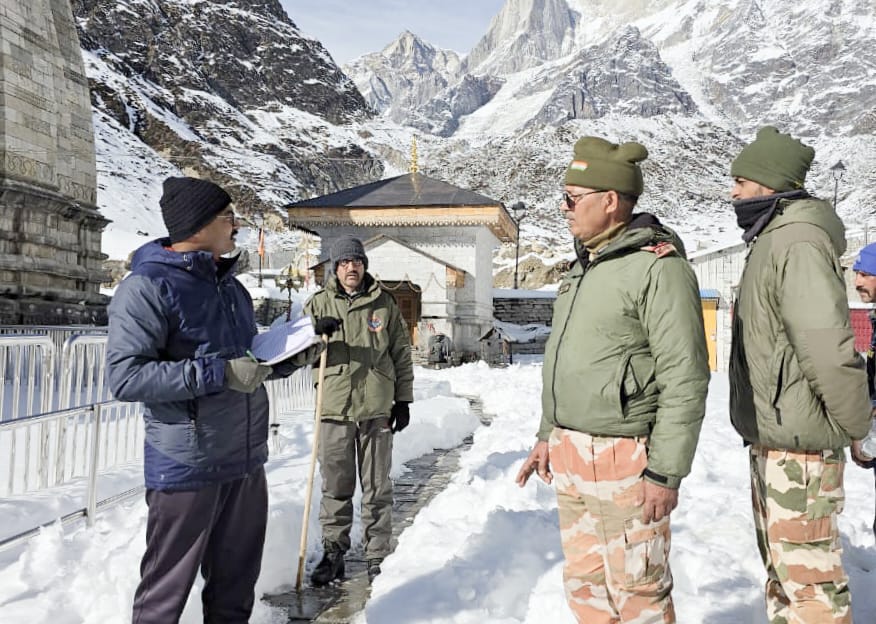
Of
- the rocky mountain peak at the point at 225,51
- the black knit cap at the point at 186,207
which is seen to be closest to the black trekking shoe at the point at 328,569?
the black knit cap at the point at 186,207

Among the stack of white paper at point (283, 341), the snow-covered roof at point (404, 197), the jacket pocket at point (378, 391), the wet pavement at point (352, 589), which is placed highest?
the snow-covered roof at point (404, 197)

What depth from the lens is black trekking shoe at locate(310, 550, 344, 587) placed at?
421 cm

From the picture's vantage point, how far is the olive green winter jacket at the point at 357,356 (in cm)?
448

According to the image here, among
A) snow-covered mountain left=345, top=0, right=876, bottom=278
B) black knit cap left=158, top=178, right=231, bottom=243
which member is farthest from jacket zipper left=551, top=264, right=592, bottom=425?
snow-covered mountain left=345, top=0, right=876, bottom=278

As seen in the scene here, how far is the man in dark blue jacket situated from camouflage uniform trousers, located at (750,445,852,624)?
2.07 m

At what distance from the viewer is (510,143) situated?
110 meters

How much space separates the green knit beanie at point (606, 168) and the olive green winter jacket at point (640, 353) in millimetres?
146

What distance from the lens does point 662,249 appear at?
2.46 metres

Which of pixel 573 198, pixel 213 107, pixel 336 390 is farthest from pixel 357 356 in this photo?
pixel 213 107

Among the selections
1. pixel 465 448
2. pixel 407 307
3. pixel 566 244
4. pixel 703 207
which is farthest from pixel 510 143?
pixel 465 448

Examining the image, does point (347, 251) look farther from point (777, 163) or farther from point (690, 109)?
point (690, 109)

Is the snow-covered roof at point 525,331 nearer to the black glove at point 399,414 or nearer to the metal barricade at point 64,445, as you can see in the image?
the metal barricade at point 64,445

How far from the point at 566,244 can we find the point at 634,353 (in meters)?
68.2

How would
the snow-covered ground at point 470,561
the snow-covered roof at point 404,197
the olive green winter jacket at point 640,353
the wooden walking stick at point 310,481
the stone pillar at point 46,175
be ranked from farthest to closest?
the snow-covered roof at point 404,197 → the stone pillar at point 46,175 → the wooden walking stick at point 310,481 → the snow-covered ground at point 470,561 → the olive green winter jacket at point 640,353
